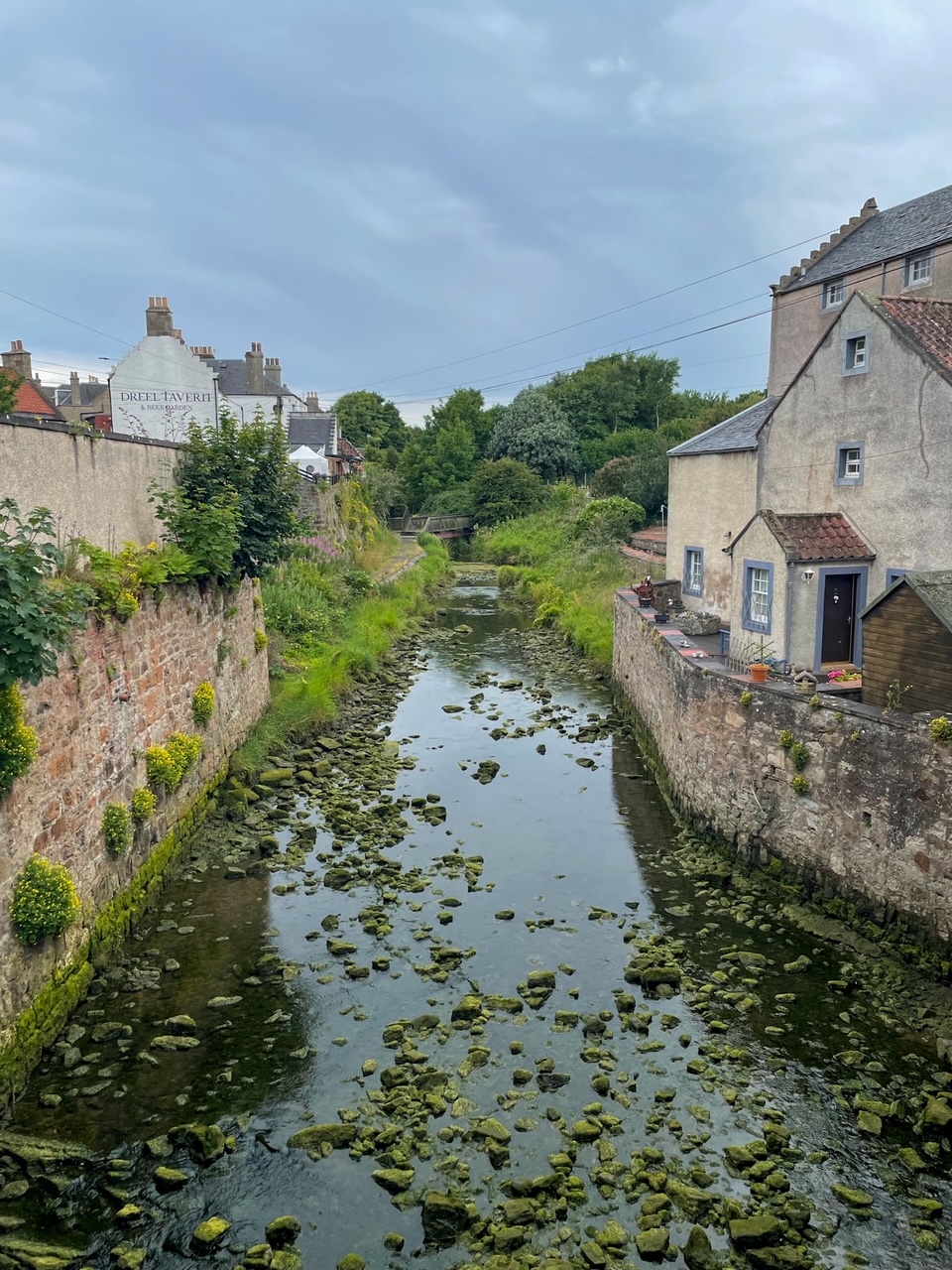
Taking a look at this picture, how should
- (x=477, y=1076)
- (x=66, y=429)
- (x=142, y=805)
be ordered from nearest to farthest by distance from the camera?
(x=477, y=1076) → (x=142, y=805) → (x=66, y=429)

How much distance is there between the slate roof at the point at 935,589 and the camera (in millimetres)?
11523

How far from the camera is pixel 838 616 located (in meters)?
16.5

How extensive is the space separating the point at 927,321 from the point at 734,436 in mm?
7393

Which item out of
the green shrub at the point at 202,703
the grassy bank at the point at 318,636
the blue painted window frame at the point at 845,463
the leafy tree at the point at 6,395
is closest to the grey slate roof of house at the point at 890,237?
the blue painted window frame at the point at 845,463

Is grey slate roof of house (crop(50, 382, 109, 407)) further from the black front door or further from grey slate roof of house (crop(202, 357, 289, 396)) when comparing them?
the black front door

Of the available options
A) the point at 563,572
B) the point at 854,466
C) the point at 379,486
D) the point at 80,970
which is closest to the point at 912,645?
the point at 854,466

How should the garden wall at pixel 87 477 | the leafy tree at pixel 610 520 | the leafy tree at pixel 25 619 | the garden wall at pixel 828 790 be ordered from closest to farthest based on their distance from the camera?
the leafy tree at pixel 25 619
the garden wall at pixel 828 790
the garden wall at pixel 87 477
the leafy tree at pixel 610 520

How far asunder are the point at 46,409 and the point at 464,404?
163 ft

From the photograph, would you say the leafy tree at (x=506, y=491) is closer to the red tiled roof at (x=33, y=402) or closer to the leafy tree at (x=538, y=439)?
the leafy tree at (x=538, y=439)

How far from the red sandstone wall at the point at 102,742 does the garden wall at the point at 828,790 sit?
28.6 ft

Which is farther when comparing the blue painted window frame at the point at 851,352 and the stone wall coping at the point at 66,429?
the blue painted window frame at the point at 851,352

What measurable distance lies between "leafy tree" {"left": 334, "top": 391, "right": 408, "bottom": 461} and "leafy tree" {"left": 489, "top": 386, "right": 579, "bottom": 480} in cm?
1825

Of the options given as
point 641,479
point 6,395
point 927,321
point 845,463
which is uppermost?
point 6,395

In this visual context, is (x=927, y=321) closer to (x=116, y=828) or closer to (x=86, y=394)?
(x=116, y=828)
